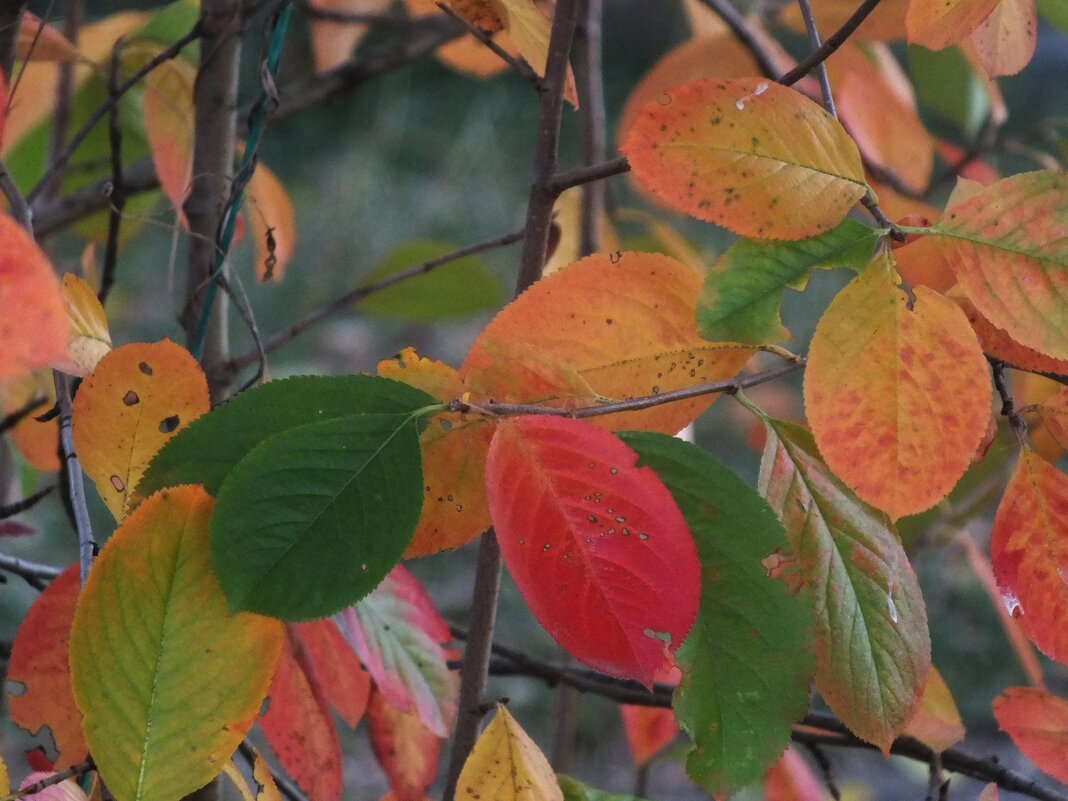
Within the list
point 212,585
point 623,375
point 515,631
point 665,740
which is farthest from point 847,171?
point 515,631

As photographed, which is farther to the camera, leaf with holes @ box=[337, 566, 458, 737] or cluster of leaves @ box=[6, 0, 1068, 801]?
leaf with holes @ box=[337, 566, 458, 737]

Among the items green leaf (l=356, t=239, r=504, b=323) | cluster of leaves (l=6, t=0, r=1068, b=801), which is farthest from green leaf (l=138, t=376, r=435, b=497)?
green leaf (l=356, t=239, r=504, b=323)

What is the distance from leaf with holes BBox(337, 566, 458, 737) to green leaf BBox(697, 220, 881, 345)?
180 mm

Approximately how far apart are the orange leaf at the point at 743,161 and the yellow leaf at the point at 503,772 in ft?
0.51

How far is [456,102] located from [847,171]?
2.95m

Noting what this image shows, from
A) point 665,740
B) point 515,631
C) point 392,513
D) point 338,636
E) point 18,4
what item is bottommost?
Result: point 515,631

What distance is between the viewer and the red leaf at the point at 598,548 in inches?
9.6

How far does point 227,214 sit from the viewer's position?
429mm

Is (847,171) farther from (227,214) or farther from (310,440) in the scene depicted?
(227,214)

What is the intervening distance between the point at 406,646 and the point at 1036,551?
0.22 metres

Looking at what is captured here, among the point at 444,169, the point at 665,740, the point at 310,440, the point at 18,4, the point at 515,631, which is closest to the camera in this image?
the point at 310,440

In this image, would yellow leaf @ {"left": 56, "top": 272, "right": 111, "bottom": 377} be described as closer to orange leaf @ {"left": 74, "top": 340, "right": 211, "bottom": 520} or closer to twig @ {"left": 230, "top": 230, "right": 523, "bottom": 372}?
orange leaf @ {"left": 74, "top": 340, "right": 211, "bottom": 520}

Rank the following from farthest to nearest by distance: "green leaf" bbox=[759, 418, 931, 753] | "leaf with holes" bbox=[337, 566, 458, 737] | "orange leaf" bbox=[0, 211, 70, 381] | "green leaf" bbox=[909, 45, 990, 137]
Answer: "green leaf" bbox=[909, 45, 990, 137] → "leaf with holes" bbox=[337, 566, 458, 737] → "green leaf" bbox=[759, 418, 931, 753] → "orange leaf" bbox=[0, 211, 70, 381]

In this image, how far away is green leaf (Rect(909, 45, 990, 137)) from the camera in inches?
28.3
